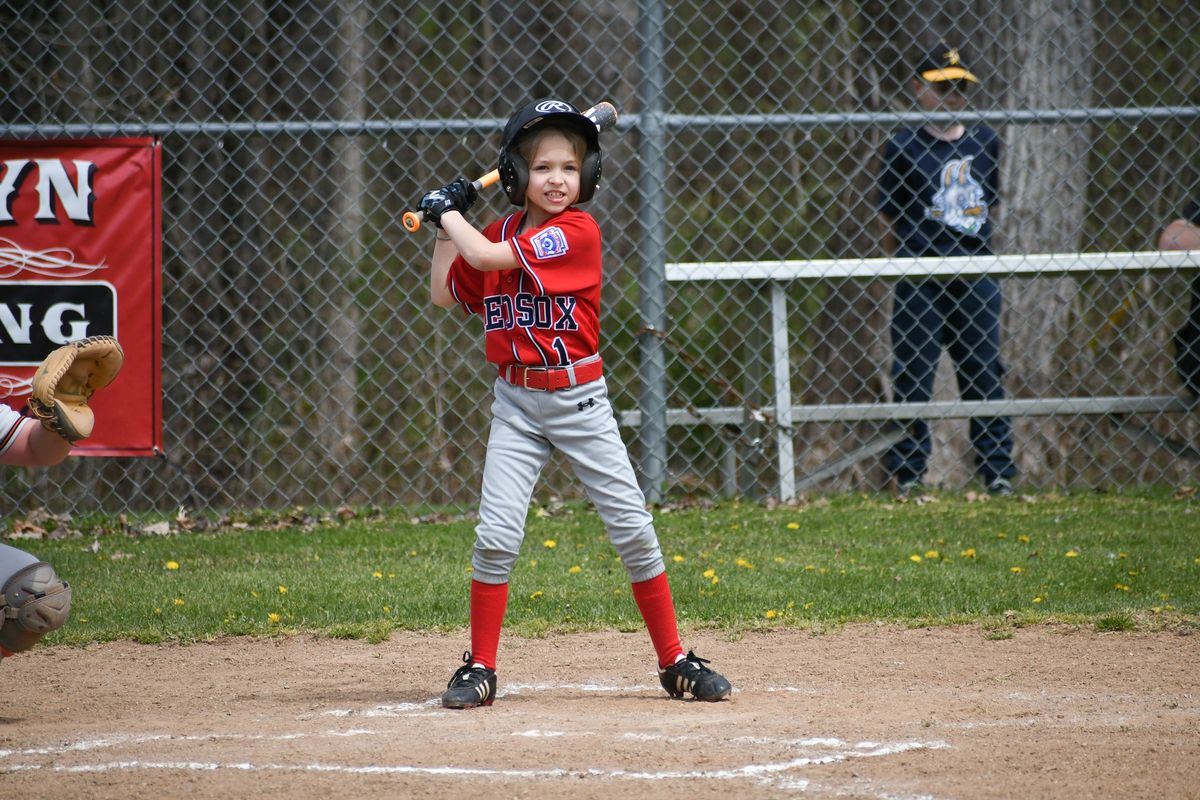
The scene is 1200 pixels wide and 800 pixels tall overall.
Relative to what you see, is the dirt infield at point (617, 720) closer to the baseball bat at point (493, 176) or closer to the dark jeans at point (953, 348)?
the baseball bat at point (493, 176)

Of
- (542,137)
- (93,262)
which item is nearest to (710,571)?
(542,137)

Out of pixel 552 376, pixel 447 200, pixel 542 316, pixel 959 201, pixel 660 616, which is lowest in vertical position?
pixel 660 616

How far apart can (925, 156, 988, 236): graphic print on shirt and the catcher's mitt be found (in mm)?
4882

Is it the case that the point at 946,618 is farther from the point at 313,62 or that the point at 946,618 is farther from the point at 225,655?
the point at 313,62

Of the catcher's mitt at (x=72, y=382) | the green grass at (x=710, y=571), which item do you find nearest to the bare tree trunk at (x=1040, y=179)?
the green grass at (x=710, y=571)

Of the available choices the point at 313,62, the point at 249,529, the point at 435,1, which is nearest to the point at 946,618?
the point at 249,529

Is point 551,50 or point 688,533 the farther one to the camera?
point 551,50

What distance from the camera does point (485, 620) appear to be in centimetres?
380

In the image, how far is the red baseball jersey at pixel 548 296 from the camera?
12.4ft

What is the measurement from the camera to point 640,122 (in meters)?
6.72

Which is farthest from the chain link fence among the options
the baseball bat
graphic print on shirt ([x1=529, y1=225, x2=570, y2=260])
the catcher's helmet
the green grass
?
graphic print on shirt ([x1=529, y1=225, x2=570, y2=260])

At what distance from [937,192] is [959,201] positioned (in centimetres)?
13

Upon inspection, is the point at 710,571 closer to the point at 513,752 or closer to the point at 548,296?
A: the point at 548,296

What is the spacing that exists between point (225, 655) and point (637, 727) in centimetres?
168
